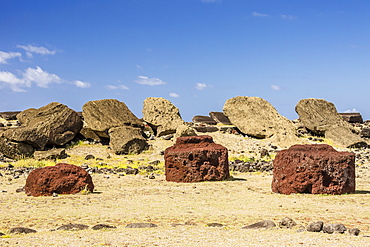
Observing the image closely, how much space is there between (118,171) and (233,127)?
12089mm

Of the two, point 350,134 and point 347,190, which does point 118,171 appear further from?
point 350,134

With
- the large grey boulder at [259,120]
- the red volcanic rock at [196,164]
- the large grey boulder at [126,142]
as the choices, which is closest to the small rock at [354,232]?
the red volcanic rock at [196,164]

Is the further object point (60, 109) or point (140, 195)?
point (60, 109)

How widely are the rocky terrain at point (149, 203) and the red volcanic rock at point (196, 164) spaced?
415 millimetres

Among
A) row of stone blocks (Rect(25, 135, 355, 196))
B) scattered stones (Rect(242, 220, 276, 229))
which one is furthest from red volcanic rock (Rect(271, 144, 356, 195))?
scattered stones (Rect(242, 220, 276, 229))

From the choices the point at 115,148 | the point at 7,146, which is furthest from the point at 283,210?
the point at 7,146

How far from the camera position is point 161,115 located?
83.4ft

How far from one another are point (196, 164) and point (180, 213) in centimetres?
545

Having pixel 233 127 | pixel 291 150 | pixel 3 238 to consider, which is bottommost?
pixel 3 238

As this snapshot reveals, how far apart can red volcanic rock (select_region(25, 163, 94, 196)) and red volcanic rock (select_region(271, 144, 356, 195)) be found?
15.9 feet

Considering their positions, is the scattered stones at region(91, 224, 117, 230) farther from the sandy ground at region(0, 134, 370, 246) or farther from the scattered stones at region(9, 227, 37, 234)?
the scattered stones at region(9, 227, 37, 234)

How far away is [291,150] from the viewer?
37.7ft

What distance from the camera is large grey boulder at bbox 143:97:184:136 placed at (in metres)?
24.8

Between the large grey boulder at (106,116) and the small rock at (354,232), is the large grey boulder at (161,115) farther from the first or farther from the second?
the small rock at (354,232)
